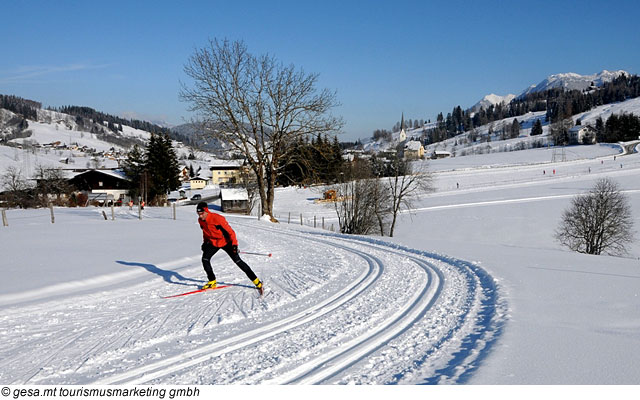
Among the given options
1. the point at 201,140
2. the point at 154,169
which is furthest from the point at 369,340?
the point at 154,169

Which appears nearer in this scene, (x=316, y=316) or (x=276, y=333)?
(x=276, y=333)

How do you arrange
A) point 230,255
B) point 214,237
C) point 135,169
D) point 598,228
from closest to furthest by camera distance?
point 230,255, point 214,237, point 598,228, point 135,169

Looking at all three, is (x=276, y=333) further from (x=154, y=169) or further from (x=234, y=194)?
(x=154, y=169)

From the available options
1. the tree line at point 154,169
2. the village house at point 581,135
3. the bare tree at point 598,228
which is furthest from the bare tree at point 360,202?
the village house at point 581,135

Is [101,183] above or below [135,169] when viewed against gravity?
below

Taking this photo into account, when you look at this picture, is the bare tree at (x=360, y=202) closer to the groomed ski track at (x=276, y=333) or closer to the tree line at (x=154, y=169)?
the groomed ski track at (x=276, y=333)

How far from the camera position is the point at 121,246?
1274cm

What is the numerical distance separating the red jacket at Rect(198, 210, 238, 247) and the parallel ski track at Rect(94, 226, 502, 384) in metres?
2.46

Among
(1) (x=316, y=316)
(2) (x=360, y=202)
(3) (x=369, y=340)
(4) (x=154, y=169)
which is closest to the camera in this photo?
(3) (x=369, y=340)

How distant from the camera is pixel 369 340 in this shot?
519 centimetres

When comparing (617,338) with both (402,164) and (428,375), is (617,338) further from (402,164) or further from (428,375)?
(402,164)

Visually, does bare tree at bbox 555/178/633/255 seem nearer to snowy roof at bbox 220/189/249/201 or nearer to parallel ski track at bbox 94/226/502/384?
parallel ski track at bbox 94/226/502/384

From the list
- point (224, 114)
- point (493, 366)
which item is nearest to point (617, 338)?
point (493, 366)

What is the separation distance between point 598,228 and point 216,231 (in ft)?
119
